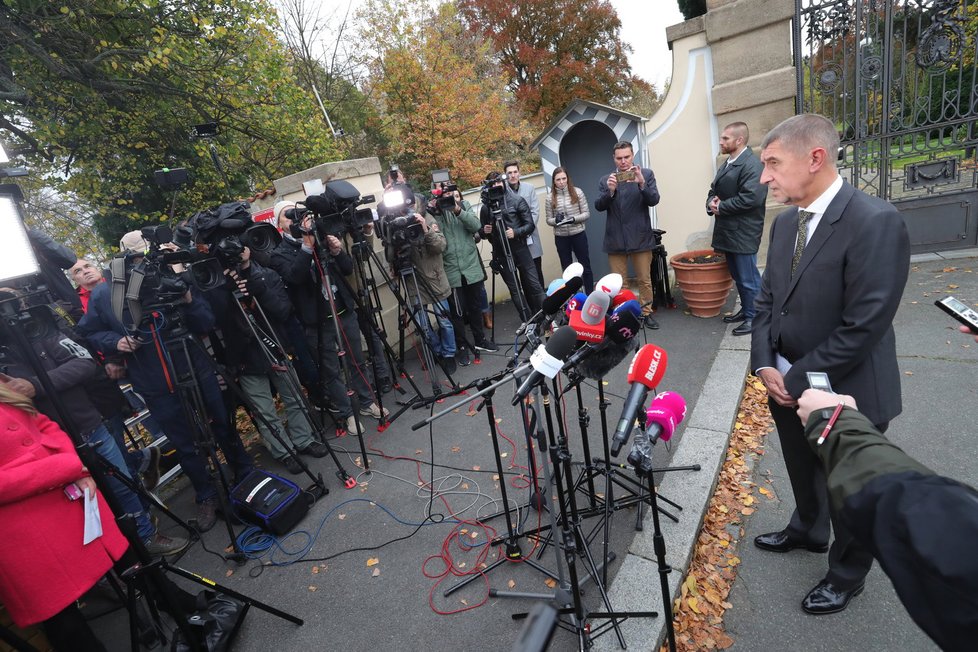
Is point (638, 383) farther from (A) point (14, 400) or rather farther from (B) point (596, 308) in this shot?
(A) point (14, 400)

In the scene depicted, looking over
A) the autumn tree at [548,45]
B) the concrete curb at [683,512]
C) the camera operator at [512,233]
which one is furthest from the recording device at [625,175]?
the autumn tree at [548,45]

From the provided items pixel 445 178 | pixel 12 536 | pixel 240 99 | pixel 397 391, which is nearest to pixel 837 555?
pixel 12 536

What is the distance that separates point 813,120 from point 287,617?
350 centimetres

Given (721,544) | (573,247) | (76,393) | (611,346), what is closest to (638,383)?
(611,346)

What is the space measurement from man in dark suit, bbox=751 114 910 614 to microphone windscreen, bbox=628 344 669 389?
77 centimetres

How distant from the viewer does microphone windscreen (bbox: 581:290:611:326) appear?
1745 millimetres

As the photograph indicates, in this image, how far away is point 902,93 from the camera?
5254 mm

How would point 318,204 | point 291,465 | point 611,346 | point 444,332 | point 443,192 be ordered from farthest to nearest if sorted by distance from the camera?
point 444,332
point 443,192
point 291,465
point 318,204
point 611,346

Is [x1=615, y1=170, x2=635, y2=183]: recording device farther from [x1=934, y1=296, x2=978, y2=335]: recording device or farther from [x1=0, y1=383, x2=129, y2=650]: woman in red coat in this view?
[x1=0, y1=383, x2=129, y2=650]: woman in red coat

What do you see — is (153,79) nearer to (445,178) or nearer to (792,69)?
(445,178)

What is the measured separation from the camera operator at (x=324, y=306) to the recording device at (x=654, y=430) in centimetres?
308

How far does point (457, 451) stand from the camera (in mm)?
3979

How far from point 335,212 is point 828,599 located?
13.3ft

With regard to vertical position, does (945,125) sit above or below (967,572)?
above
